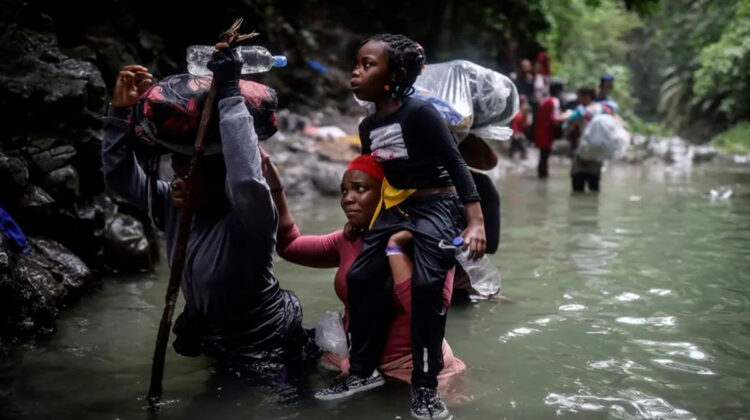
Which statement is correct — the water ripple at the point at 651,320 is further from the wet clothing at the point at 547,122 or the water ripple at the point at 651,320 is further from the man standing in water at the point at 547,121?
the wet clothing at the point at 547,122

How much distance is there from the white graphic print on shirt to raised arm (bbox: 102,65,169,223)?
96 cm

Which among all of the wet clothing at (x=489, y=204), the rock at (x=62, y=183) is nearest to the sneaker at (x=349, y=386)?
the wet clothing at (x=489, y=204)

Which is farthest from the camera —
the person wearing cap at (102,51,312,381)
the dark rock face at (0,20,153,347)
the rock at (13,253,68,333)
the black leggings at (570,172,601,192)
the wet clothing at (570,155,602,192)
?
the black leggings at (570,172,601,192)

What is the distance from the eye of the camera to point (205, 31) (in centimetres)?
1127

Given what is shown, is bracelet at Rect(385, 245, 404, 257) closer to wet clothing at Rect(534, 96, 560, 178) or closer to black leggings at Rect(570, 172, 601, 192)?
black leggings at Rect(570, 172, 601, 192)

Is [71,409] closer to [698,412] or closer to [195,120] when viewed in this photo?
[195,120]

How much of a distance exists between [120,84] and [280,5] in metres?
13.5

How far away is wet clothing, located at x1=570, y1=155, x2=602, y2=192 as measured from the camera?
1066 centimetres

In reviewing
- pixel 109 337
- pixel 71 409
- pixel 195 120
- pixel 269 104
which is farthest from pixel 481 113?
pixel 71 409

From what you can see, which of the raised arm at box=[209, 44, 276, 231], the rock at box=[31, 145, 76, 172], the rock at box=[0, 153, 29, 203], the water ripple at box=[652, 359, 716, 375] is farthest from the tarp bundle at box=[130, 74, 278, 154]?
the rock at box=[31, 145, 76, 172]

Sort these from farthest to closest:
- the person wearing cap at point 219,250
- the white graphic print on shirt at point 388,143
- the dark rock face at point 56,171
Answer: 1. the dark rock face at point 56,171
2. the white graphic print on shirt at point 388,143
3. the person wearing cap at point 219,250

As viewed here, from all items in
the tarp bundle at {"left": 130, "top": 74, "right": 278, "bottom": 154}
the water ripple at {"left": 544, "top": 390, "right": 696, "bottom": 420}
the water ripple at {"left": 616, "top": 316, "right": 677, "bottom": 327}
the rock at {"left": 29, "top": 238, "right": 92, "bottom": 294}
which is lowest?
the water ripple at {"left": 616, "top": 316, "right": 677, "bottom": 327}

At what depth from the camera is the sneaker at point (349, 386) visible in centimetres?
297

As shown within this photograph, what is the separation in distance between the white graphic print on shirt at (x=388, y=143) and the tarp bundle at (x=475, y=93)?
901 millimetres
